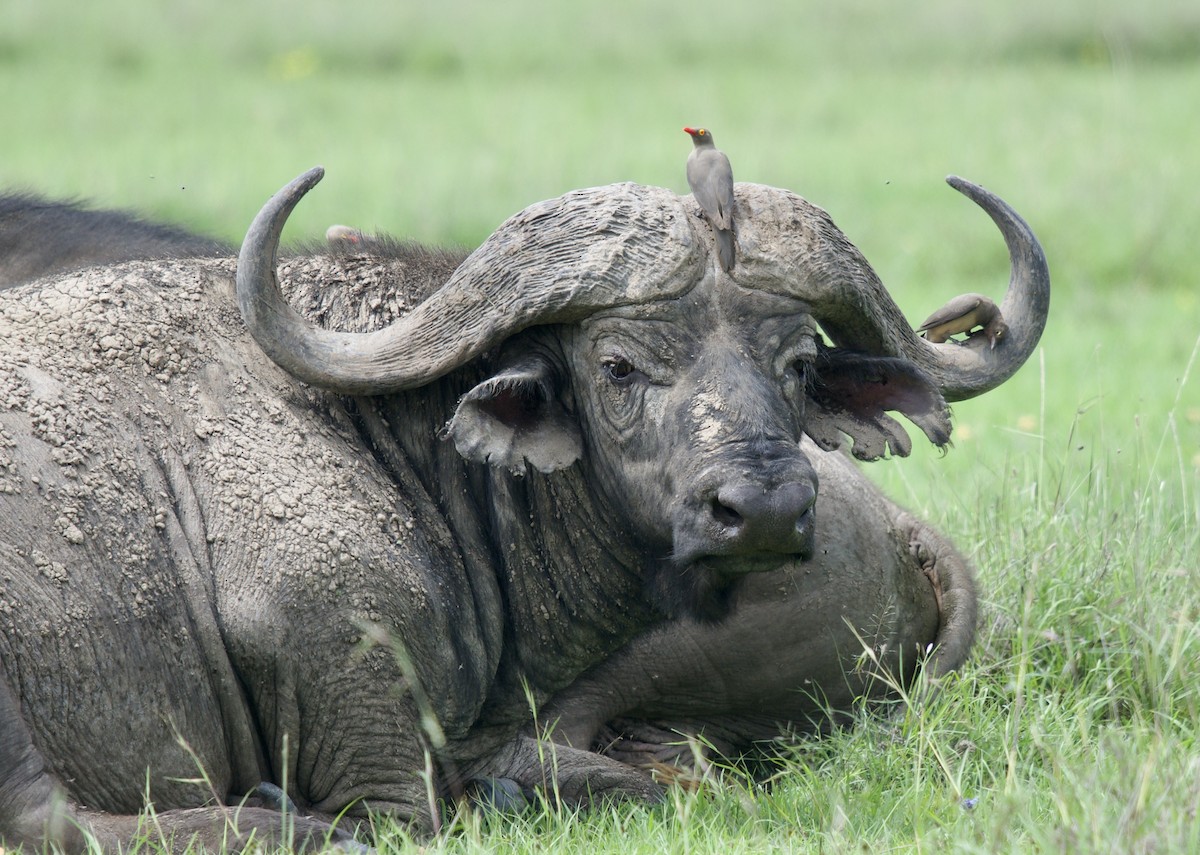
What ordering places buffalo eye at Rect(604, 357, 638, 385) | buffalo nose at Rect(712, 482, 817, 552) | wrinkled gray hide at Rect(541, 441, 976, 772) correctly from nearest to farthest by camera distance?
buffalo nose at Rect(712, 482, 817, 552) → buffalo eye at Rect(604, 357, 638, 385) → wrinkled gray hide at Rect(541, 441, 976, 772)

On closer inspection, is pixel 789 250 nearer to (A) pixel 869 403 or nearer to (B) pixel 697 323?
(B) pixel 697 323

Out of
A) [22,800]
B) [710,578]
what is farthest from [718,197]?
[22,800]

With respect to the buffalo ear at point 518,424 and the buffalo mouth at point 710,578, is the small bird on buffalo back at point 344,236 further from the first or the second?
the buffalo mouth at point 710,578

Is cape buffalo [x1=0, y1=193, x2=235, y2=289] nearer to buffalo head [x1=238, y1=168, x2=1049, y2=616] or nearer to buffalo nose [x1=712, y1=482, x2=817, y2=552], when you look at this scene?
buffalo head [x1=238, y1=168, x2=1049, y2=616]

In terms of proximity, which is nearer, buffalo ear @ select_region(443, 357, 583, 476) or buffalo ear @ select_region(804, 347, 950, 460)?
buffalo ear @ select_region(443, 357, 583, 476)

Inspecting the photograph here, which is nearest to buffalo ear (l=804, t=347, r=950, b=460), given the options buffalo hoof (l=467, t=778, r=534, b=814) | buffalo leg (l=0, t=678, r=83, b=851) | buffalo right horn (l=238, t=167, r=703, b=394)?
buffalo right horn (l=238, t=167, r=703, b=394)

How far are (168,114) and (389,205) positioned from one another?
6277 mm

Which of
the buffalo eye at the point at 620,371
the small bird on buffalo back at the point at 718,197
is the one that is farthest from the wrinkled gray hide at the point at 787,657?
the small bird on buffalo back at the point at 718,197

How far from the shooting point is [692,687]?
5855 mm

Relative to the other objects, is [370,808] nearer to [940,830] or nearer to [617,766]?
[617,766]

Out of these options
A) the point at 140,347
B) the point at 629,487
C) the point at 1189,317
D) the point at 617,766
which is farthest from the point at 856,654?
the point at 1189,317

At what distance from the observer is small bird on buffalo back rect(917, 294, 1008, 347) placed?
555cm

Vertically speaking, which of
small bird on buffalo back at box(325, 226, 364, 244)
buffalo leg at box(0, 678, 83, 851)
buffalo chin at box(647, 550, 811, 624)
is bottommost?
buffalo leg at box(0, 678, 83, 851)

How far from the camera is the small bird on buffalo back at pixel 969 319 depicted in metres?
5.55
